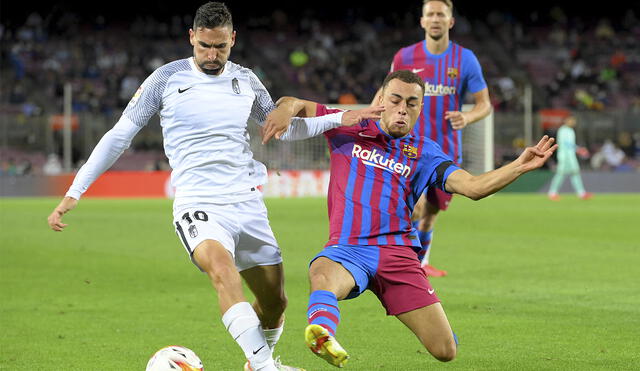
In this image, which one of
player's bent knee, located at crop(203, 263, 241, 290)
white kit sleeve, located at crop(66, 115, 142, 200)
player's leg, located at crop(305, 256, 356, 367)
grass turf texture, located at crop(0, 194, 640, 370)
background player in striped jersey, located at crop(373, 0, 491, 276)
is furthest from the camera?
background player in striped jersey, located at crop(373, 0, 491, 276)

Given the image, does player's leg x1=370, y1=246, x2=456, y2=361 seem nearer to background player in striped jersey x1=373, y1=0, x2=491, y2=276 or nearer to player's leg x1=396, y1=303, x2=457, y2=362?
player's leg x1=396, y1=303, x2=457, y2=362

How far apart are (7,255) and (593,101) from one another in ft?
80.6

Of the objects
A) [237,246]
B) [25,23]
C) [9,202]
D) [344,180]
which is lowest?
[9,202]

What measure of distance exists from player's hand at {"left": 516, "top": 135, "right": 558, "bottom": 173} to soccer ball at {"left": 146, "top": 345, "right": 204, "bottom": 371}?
1903 millimetres

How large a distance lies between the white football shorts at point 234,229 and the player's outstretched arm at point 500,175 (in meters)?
1.03

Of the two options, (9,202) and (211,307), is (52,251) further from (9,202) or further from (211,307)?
(9,202)

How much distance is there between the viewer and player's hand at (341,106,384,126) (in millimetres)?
5434

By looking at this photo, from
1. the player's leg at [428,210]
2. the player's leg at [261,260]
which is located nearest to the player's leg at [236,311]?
the player's leg at [261,260]

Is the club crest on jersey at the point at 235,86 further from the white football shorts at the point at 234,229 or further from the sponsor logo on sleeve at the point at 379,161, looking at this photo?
the sponsor logo on sleeve at the point at 379,161

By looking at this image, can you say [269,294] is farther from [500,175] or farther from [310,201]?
[310,201]

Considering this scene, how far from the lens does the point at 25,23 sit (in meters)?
35.2

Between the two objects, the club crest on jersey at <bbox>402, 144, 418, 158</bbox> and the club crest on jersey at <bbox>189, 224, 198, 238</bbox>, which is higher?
the club crest on jersey at <bbox>402, 144, 418, 158</bbox>

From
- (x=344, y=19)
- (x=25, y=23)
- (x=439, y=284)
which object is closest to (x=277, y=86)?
(x=344, y=19)

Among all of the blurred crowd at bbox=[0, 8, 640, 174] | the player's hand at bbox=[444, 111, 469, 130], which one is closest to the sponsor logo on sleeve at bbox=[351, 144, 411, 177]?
the player's hand at bbox=[444, 111, 469, 130]
